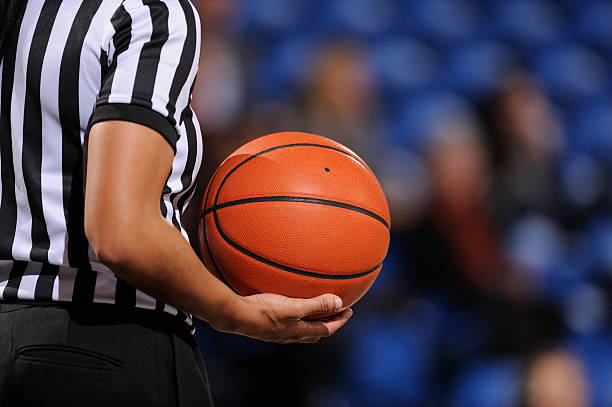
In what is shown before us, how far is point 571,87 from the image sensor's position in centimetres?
431

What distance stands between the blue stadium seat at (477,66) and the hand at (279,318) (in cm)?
294

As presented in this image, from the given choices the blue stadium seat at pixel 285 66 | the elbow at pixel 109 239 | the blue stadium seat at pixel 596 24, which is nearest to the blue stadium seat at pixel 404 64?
the blue stadium seat at pixel 285 66

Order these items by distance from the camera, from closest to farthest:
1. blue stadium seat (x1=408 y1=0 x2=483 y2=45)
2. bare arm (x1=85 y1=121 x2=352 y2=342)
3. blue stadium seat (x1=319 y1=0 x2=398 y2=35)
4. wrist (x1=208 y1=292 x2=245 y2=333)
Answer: bare arm (x1=85 y1=121 x2=352 y2=342) < wrist (x1=208 y1=292 x2=245 y2=333) < blue stadium seat (x1=319 y1=0 x2=398 y2=35) < blue stadium seat (x1=408 y1=0 x2=483 y2=45)

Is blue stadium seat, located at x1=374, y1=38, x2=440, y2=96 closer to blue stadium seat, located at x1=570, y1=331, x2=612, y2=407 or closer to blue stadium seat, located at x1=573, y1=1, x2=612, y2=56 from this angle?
blue stadium seat, located at x1=573, y1=1, x2=612, y2=56

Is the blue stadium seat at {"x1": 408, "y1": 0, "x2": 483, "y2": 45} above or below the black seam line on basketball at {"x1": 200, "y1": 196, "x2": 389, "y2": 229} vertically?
above

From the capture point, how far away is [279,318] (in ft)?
3.47

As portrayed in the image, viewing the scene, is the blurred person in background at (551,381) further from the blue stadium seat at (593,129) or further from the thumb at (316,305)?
the thumb at (316,305)

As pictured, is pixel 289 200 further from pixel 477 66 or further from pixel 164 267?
pixel 477 66

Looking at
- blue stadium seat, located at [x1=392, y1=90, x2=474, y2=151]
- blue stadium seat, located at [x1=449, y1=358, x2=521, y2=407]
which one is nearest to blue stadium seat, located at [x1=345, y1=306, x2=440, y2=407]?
blue stadium seat, located at [x1=449, y1=358, x2=521, y2=407]

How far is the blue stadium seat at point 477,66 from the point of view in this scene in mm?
3986

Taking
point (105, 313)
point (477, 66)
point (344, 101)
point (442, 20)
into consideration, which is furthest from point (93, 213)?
point (442, 20)

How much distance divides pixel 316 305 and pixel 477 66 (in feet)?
10.6

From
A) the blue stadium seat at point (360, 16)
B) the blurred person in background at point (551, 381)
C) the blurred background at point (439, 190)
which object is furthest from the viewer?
the blue stadium seat at point (360, 16)

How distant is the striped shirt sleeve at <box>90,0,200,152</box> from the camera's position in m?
0.87
